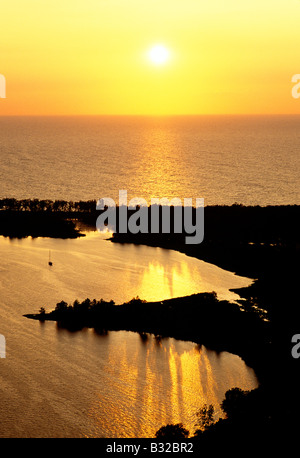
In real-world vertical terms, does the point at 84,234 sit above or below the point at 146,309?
above

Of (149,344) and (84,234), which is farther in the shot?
(84,234)

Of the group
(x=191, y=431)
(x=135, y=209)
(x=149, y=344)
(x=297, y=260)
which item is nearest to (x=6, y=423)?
(x=191, y=431)

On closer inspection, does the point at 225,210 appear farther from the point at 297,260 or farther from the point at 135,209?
the point at 297,260

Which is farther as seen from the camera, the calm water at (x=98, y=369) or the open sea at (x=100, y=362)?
the open sea at (x=100, y=362)

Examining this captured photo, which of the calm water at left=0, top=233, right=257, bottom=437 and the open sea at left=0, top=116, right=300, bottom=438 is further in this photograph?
the open sea at left=0, top=116, right=300, bottom=438

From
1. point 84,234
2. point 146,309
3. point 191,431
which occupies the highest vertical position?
point 84,234

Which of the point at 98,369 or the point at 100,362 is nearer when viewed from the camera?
the point at 98,369

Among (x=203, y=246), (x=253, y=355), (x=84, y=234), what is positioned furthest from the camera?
(x=84, y=234)

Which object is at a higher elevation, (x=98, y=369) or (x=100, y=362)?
(x=100, y=362)
